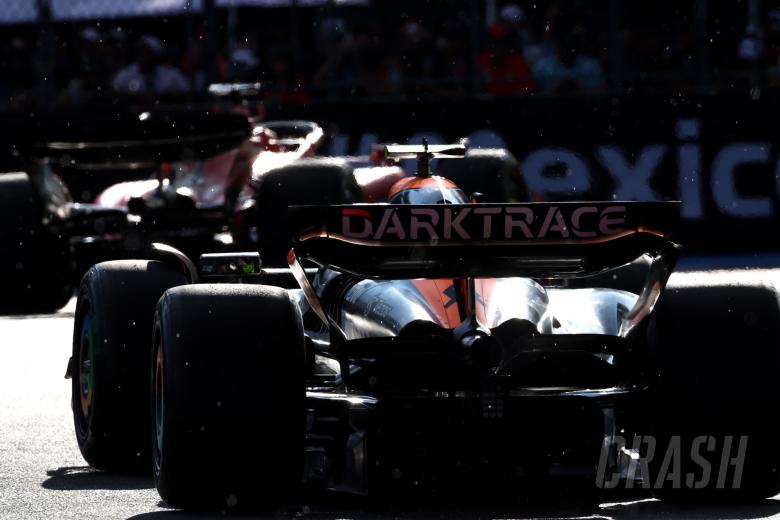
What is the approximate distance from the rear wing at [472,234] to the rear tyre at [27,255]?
7.59 m

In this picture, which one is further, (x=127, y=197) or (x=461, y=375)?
(x=127, y=197)

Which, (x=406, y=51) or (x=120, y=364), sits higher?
(x=406, y=51)

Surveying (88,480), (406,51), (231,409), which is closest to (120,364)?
(88,480)

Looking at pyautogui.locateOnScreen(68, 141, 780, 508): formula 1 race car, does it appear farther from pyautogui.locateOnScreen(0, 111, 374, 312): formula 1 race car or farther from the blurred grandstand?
the blurred grandstand

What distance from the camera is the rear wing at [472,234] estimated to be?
5.38 meters

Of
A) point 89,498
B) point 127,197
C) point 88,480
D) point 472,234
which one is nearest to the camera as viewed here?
point 472,234

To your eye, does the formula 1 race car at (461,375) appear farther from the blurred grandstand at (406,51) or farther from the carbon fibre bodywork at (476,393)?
the blurred grandstand at (406,51)

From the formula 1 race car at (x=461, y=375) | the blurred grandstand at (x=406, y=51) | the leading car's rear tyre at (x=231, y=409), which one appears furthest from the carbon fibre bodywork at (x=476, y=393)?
the blurred grandstand at (x=406, y=51)

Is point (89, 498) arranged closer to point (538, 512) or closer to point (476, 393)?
point (476, 393)

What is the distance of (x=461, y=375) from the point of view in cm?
555

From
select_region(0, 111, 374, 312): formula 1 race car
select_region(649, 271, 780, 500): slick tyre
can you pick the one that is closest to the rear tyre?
select_region(0, 111, 374, 312): formula 1 race car

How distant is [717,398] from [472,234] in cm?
93

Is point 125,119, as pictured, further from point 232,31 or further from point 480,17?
point 232,31

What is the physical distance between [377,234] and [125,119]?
262 inches
